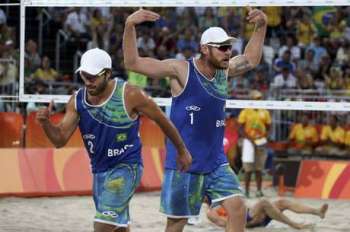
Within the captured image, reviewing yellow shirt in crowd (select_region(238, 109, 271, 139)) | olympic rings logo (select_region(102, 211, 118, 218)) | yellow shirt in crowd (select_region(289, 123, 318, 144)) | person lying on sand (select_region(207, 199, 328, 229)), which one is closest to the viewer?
olympic rings logo (select_region(102, 211, 118, 218))

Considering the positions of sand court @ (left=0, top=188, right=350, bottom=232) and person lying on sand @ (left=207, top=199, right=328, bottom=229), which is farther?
sand court @ (left=0, top=188, right=350, bottom=232)

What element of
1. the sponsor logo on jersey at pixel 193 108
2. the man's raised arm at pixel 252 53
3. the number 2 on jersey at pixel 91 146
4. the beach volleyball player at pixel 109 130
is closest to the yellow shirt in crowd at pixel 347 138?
the man's raised arm at pixel 252 53

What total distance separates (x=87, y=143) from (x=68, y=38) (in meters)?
12.7

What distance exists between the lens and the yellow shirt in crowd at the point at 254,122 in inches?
589

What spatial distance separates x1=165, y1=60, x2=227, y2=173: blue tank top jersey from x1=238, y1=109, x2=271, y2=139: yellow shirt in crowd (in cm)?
801

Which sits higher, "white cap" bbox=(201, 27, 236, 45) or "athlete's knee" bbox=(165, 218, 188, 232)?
"white cap" bbox=(201, 27, 236, 45)

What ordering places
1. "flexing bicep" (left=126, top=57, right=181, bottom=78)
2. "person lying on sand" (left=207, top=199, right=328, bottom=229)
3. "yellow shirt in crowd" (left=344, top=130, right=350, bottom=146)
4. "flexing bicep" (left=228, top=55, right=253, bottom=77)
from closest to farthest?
"flexing bicep" (left=126, top=57, right=181, bottom=78), "flexing bicep" (left=228, top=55, right=253, bottom=77), "person lying on sand" (left=207, top=199, right=328, bottom=229), "yellow shirt in crowd" (left=344, top=130, right=350, bottom=146)

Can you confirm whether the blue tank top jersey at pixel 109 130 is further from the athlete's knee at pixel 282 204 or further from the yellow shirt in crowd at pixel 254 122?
the yellow shirt in crowd at pixel 254 122

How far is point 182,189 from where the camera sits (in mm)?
6906

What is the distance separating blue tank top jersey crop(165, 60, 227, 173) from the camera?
6.89 meters

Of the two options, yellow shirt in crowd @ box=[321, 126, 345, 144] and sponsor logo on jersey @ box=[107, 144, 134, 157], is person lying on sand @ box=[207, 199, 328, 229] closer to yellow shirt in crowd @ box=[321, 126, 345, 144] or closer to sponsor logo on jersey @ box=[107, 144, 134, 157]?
sponsor logo on jersey @ box=[107, 144, 134, 157]

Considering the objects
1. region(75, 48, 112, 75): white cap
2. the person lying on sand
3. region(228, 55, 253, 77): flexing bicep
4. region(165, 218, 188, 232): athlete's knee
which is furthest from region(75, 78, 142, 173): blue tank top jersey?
the person lying on sand

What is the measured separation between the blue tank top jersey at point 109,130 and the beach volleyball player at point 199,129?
2.19 feet

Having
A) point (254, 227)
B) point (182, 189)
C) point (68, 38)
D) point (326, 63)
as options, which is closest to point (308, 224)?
point (254, 227)
